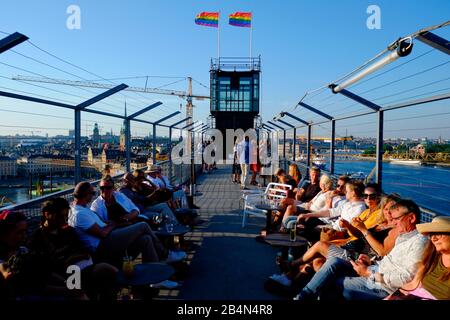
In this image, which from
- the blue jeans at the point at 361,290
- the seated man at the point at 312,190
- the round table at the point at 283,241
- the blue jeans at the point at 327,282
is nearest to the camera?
the blue jeans at the point at 361,290

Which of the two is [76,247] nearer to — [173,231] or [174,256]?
[174,256]

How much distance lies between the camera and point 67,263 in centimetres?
260

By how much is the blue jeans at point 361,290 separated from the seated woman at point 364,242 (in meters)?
0.32

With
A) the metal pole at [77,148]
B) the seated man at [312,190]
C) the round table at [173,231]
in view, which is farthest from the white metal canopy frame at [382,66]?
the metal pole at [77,148]

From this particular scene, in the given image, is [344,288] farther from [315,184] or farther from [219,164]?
[219,164]

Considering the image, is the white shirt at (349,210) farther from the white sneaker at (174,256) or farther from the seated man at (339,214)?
A: the white sneaker at (174,256)

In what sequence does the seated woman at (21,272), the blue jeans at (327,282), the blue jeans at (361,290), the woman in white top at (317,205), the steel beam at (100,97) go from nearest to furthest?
Answer: the seated woman at (21,272), the blue jeans at (361,290), the blue jeans at (327,282), the steel beam at (100,97), the woman in white top at (317,205)

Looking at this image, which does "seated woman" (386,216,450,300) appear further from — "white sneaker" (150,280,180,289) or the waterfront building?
the waterfront building

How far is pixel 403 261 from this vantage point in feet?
7.82

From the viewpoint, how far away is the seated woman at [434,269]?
202 cm

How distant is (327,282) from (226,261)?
1.69m

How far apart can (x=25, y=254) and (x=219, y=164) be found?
16141 millimetres

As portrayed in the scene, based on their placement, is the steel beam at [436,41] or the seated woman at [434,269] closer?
the seated woman at [434,269]

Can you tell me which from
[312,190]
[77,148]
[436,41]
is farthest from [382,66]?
[77,148]
